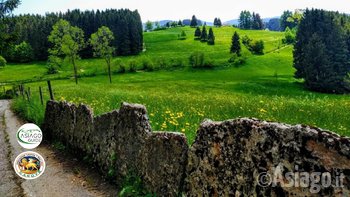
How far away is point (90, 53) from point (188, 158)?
155m

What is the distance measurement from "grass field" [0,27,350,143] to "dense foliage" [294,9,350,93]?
384 cm

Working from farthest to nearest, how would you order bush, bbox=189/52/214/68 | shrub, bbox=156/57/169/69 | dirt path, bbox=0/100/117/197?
shrub, bbox=156/57/169/69, bush, bbox=189/52/214/68, dirt path, bbox=0/100/117/197

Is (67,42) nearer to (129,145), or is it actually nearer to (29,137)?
(29,137)

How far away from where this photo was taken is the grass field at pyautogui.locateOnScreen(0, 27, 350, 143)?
37.1 feet

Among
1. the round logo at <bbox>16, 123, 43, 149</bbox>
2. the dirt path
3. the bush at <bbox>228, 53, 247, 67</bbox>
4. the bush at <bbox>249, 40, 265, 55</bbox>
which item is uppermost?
the round logo at <bbox>16, 123, 43, 149</bbox>

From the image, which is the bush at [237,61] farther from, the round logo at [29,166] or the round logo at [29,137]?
the round logo at [29,166]

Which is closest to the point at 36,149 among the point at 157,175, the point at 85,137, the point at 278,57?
the point at 85,137

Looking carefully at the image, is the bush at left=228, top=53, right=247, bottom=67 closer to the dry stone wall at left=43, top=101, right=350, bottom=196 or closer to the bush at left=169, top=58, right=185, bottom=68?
the bush at left=169, top=58, right=185, bottom=68

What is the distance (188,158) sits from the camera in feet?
19.6

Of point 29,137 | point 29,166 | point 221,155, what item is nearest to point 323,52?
point 29,137

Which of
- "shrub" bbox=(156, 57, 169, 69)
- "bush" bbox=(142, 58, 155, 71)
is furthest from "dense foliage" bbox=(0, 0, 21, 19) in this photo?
"shrub" bbox=(156, 57, 169, 69)

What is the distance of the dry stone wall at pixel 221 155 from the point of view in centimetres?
377

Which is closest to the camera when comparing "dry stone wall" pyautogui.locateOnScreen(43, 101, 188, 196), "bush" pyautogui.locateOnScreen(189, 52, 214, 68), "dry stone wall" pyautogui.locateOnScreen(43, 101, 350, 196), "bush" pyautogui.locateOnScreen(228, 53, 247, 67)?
"dry stone wall" pyautogui.locateOnScreen(43, 101, 350, 196)

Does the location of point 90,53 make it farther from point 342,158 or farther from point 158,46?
point 342,158
